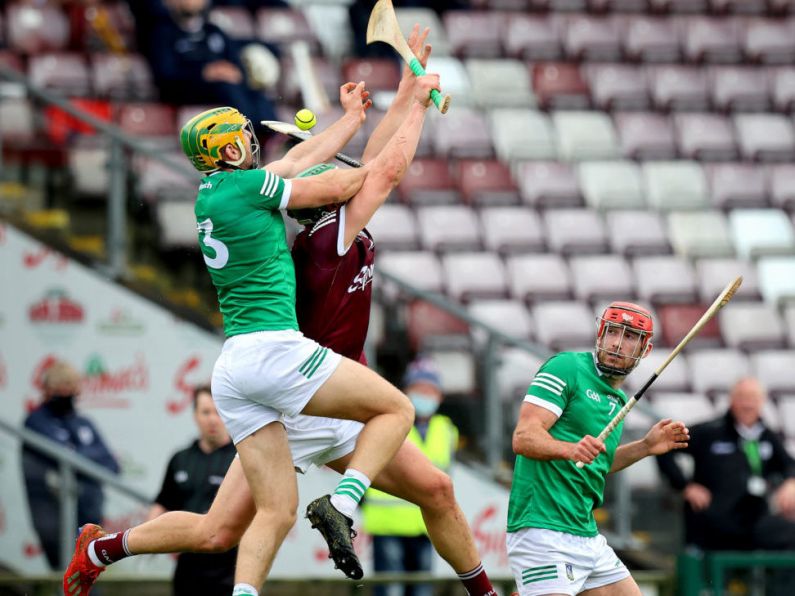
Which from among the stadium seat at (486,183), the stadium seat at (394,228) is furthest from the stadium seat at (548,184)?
the stadium seat at (394,228)

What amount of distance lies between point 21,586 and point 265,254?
3.82 metres

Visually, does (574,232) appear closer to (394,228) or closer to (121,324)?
(394,228)

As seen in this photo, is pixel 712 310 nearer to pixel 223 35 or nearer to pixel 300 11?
pixel 223 35

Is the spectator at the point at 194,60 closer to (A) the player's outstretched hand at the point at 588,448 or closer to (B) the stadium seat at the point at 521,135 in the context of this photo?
(B) the stadium seat at the point at 521,135

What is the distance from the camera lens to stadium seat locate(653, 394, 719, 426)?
477 inches

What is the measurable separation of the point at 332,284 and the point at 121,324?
4904 mm

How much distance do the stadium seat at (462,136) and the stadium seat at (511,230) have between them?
803mm

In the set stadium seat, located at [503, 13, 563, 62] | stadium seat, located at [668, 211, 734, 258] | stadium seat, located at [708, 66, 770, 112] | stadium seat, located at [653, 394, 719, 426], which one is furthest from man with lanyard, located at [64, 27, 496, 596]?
stadium seat, located at [708, 66, 770, 112]

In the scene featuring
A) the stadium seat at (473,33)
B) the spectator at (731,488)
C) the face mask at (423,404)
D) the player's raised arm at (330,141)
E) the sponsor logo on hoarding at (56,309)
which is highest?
the stadium seat at (473,33)

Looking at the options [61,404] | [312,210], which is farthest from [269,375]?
[61,404]

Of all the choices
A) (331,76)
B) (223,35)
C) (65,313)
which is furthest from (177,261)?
(331,76)

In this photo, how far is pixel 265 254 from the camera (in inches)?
256

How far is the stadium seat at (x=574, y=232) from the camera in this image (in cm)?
1348

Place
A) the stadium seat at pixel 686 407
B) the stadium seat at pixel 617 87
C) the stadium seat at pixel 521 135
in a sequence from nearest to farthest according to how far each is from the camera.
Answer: the stadium seat at pixel 686 407
the stadium seat at pixel 521 135
the stadium seat at pixel 617 87
